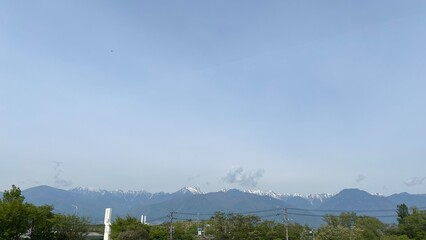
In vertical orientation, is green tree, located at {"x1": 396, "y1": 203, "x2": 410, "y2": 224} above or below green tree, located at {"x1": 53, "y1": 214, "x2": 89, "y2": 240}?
above

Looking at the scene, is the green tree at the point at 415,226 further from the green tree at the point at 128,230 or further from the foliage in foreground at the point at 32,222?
the foliage in foreground at the point at 32,222

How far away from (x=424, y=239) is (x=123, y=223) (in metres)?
48.4

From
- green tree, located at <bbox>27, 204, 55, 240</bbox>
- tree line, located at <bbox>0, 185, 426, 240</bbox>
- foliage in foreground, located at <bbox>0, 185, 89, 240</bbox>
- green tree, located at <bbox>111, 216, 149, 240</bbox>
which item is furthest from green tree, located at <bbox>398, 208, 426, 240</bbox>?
green tree, located at <bbox>27, 204, 55, 240</bbox>

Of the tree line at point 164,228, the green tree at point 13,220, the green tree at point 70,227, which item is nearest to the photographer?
the green tree at point 13,220

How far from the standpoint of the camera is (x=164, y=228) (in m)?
70.1

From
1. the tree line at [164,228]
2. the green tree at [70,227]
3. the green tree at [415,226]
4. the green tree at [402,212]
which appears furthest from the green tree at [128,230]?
the green tree at [402,212]

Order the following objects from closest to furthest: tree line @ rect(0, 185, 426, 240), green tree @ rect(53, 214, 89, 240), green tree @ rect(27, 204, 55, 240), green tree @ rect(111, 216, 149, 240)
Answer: tree line @ rect(0, 185, 426, 240) < green tree @ rect(27, 204, 55, 240) < green tree @ rect(53, 214, 89, 240) < green tree @ rect(111, 216, 149, 240)

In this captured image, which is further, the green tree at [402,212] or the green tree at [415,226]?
the green tree at [402,212]

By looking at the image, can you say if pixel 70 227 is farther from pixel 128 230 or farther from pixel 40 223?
pixel 128 230

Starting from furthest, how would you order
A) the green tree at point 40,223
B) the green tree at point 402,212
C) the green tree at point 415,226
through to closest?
1. the green tree at point 402,212
2. the green tree at point 415,226
3. the green tree at point 40,223

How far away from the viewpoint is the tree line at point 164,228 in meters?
44.0

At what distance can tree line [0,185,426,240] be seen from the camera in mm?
43969

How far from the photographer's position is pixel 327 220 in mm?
80312

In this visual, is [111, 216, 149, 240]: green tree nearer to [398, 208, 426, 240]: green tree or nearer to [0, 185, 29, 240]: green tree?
[0, 185, 29, 240]: green tree
